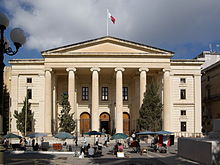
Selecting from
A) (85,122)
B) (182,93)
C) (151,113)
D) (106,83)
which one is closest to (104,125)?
(85,122)

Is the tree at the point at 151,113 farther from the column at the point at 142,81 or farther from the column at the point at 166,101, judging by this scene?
the column at the point at 166,101

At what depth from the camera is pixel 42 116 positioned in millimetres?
47500

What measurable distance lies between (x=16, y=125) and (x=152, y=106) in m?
22.2

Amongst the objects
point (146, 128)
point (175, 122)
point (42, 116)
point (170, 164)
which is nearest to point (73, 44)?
point (42, 116)

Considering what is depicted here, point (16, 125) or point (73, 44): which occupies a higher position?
point (73, 44)

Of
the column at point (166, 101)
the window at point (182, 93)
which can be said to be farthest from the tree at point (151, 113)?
the window at point (182, 93)

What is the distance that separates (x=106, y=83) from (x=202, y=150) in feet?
132

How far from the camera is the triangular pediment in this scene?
44469mm

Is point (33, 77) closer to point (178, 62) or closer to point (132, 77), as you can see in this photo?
point (132, 77)

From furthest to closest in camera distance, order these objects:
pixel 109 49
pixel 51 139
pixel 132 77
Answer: pixel 132 77 → pixel 109 49 → pixel 51 139

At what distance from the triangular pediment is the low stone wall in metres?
30.7

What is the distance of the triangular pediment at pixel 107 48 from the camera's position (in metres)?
44.5

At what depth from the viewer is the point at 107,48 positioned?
4528 cm

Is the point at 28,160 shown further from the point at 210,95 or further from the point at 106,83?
the point at 210,95
